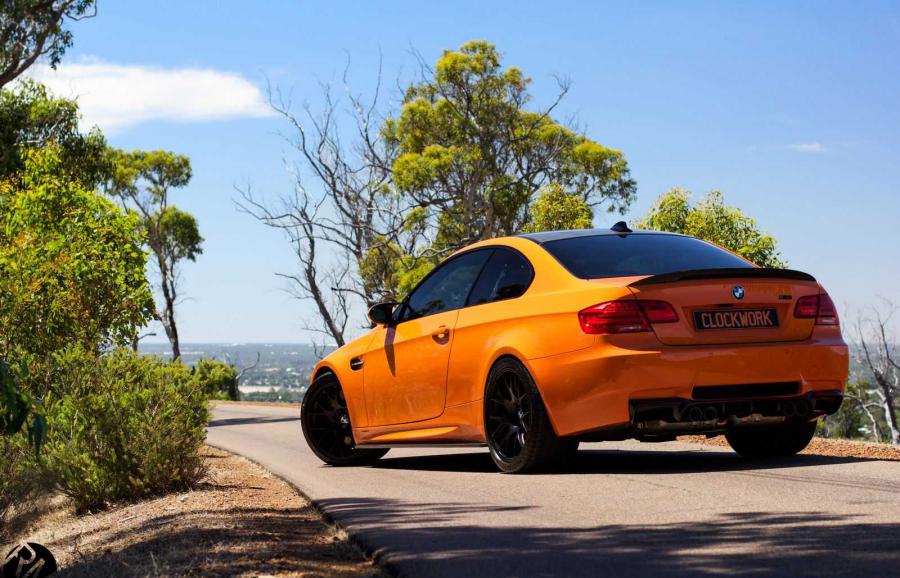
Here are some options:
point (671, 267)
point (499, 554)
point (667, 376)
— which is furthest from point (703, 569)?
point (671, 267)

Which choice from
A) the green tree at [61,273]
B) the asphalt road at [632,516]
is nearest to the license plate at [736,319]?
the asphalt road at [632,516]

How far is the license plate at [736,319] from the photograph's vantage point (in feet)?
22.8

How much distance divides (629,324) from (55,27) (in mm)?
25225

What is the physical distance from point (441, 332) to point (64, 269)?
31.1 ft

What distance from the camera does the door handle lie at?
827 centimetres

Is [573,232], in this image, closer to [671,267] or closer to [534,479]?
[671,267]

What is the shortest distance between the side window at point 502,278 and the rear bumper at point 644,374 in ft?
2.48

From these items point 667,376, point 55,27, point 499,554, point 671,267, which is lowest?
point 499,554

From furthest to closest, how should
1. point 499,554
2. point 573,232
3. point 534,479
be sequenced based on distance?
point 573,232 < point 534,479 < point 499,554

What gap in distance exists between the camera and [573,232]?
8281 mm

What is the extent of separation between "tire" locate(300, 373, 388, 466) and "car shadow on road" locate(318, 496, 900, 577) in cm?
389

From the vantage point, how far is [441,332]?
328 inches

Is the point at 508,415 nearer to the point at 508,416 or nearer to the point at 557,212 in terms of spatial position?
the point at 508,416

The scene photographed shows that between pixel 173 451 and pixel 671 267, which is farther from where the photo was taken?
pixel 173 451
